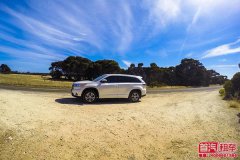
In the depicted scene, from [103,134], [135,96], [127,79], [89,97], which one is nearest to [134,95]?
[135,96]

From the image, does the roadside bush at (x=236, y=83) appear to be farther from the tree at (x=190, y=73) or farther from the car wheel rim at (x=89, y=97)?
the tree at (x=190, y=73)

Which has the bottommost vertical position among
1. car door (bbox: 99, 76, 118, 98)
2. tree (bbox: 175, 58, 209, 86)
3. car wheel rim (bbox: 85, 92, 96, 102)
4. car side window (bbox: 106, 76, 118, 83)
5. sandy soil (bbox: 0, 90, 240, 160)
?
sandy soil (bbox: 0, 90, 240, 160)

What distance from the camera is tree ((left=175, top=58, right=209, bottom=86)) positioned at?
6172 cm

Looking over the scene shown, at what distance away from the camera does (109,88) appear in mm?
11500

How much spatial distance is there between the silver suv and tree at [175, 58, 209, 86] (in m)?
52.9

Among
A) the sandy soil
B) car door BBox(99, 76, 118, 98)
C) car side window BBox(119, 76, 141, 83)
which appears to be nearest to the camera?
the sandy soil

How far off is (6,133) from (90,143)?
2.54 meters

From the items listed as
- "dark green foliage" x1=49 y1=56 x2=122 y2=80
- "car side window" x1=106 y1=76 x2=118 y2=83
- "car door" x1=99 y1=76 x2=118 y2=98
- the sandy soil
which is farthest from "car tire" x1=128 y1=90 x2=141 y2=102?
"dark green foliage" x1=49 y1=56 x2=122 y2=80

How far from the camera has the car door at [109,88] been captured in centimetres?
1132

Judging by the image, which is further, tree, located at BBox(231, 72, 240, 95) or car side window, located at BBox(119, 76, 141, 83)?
tree, located at BBox(231, 72, 240, 95)

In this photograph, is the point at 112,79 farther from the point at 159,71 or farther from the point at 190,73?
the point at 190,73

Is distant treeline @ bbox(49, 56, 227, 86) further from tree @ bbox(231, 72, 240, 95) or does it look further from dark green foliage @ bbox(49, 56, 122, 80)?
tree @ bbox(231, 72, 240, 95)

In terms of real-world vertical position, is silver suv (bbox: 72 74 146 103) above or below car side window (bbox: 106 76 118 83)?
below
